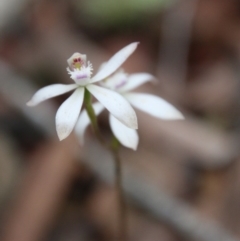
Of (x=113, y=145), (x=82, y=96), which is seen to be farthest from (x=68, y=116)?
(x=113, y=145)

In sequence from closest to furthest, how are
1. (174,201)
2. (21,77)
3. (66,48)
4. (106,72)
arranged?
1. (106,72)
2. (174,201)
3. (21,77)
4. (66,48)

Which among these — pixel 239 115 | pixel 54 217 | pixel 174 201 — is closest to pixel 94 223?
pixel 54 217

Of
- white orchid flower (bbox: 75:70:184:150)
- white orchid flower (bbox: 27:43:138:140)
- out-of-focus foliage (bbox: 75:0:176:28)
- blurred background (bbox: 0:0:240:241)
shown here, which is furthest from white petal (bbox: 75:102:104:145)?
out-of-focus foliage (bbox: 75:0:176:28)

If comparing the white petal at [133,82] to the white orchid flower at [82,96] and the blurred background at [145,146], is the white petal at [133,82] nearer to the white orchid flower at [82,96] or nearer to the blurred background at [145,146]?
the white orchid flower at [82,96]

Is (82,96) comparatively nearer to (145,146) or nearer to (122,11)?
(145,146)

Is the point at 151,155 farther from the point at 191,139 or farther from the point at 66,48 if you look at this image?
the point at 66,48

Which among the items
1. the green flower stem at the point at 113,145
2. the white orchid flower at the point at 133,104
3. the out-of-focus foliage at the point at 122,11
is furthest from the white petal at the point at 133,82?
the out-of-focus foliage at the point at 122,11

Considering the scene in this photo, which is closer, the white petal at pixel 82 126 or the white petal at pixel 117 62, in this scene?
the white petal at pixel 117 62

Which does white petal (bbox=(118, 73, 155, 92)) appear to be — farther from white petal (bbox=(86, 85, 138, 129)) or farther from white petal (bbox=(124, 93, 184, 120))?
white petal (bbox=(86, 85, 138, 129))
